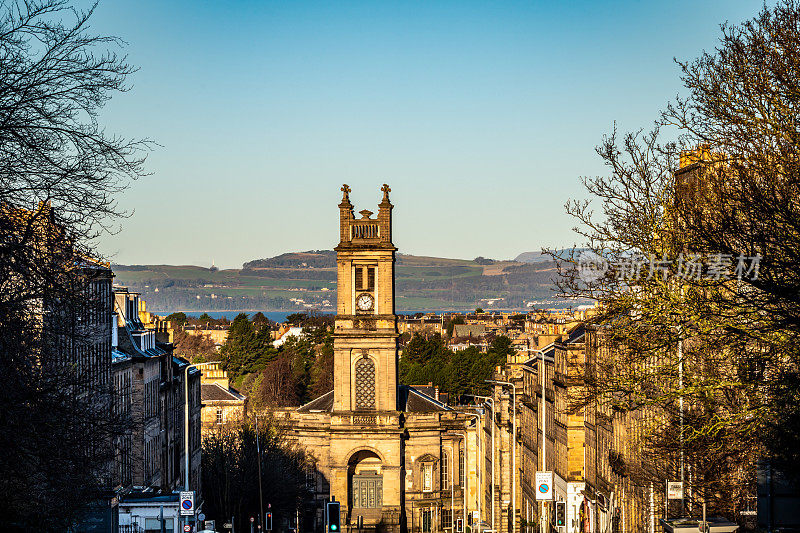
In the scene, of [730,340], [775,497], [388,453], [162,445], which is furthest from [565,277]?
[388,453]

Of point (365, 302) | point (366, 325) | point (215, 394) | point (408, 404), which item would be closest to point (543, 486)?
point (366, 325)

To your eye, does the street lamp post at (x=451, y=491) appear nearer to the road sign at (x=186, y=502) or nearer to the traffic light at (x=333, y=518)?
the traffic light at (x=333, y=518)

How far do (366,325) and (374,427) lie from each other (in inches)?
291

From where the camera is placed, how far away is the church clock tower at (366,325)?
280 ft

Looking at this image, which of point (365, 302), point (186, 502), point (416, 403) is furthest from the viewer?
point (416, 403)

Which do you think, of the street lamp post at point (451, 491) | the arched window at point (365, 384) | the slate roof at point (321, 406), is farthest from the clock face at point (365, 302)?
the street lamp post at point (451, 491)

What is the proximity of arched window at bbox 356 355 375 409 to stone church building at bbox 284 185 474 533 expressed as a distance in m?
0.07

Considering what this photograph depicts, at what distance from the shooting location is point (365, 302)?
8631cm

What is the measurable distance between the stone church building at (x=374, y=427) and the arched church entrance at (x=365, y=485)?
0.07 m

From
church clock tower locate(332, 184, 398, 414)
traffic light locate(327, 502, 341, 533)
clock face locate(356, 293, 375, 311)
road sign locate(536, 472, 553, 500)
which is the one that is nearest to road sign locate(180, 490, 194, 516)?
traffic light locate(327, 502, 341, 533)

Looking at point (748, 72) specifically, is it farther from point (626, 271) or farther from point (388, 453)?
point (388, 453)

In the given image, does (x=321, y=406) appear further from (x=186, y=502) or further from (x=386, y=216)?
(x=186, y=502)

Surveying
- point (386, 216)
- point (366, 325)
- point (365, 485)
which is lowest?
point (365, 485)

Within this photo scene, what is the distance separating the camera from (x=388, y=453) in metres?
84.1
